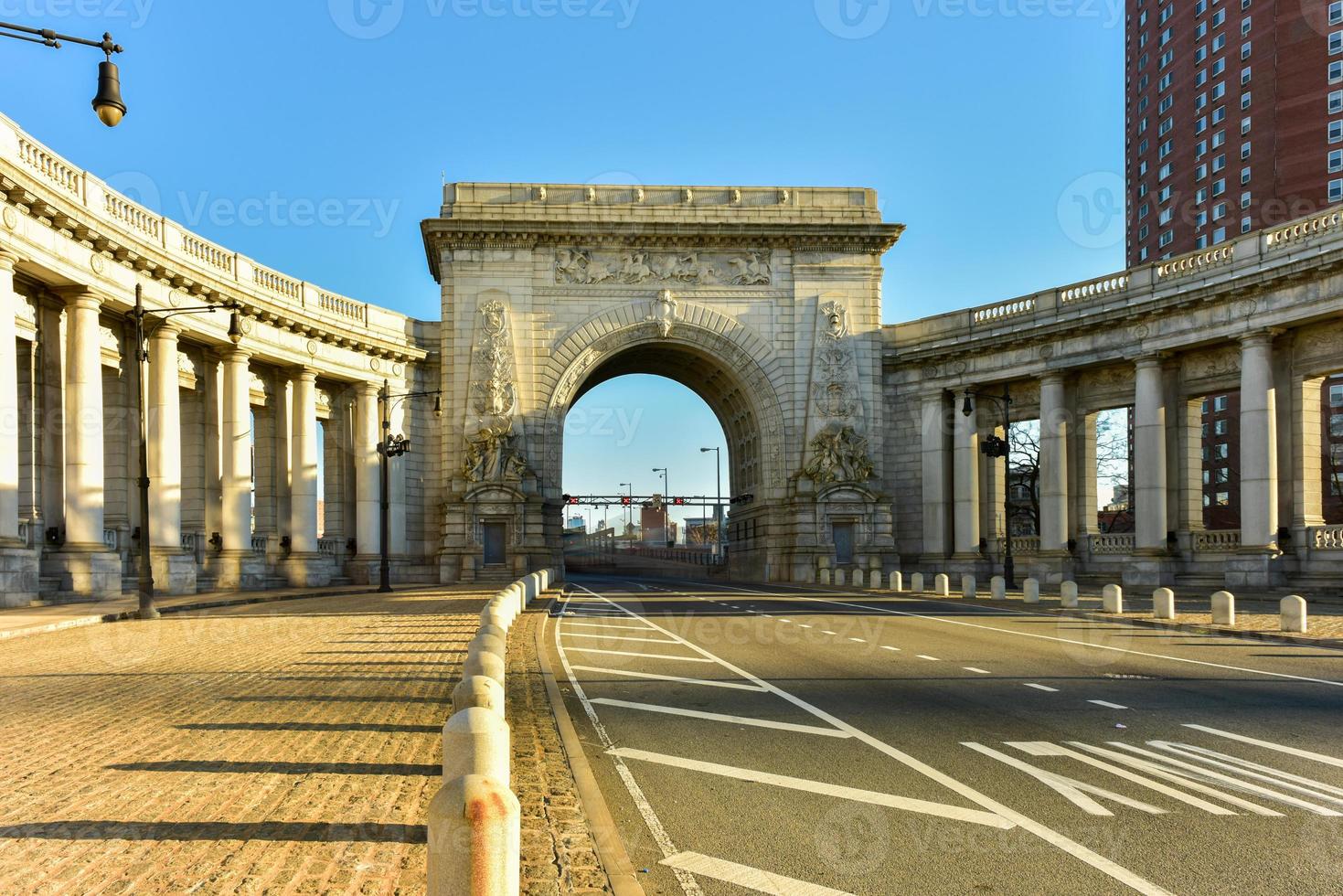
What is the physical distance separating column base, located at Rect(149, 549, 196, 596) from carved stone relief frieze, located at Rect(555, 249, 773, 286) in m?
23.8

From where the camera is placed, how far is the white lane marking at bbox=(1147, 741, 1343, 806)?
833cm

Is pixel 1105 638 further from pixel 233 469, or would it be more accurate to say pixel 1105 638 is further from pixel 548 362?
pixel 548 362

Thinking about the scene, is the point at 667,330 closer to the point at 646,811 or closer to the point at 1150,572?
the point at 1150,572

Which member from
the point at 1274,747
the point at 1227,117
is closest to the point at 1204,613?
the point at 1274,747

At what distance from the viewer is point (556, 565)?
172 ft

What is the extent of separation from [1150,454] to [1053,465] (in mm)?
4992

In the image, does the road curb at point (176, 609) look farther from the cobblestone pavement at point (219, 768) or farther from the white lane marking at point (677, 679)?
Answer: the white lane marking at point (677, 679)

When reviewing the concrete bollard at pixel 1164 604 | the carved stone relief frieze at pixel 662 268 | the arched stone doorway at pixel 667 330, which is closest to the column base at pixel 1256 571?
the concrete bollard at pixel 1164 604

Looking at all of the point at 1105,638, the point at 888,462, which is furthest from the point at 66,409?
the point at 888,462

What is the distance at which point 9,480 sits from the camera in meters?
26.8

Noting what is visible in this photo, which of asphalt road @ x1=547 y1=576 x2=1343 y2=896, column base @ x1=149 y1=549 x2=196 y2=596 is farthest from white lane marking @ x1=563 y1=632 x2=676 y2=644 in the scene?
column base @ x1=149 y1=549 x2=196 y2=596

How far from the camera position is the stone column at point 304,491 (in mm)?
44875

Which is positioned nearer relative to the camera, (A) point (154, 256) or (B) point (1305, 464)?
(A) point (154, 256)

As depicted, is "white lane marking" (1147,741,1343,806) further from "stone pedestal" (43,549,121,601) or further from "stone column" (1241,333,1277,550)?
"stone column" (1241,333,1277,550)
